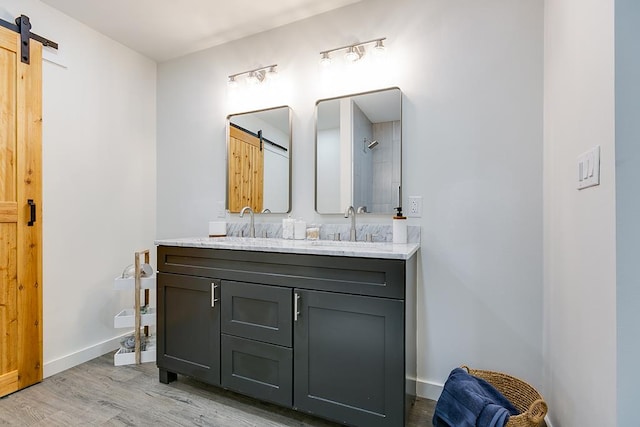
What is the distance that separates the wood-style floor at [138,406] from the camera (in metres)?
1.69

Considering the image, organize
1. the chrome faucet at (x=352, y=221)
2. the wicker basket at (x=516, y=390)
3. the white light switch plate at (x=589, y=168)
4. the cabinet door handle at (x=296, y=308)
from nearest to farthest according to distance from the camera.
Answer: the white light switch plate at (x=589, y=168) < the wicker basket at (x=516, y=390) < the cabinet door handle at (x=296, y=308) < the chrome faucet at (x=352, y=221)

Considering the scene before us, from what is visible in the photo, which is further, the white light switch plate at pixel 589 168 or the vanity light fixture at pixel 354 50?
the vanity light fixture at pixel 354 50

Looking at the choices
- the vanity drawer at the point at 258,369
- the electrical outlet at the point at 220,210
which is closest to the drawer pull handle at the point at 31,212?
the electrical outlet at the point at 220,210

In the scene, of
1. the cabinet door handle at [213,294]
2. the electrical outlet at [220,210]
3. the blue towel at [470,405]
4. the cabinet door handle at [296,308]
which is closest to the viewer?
the blue towel at [470,405]

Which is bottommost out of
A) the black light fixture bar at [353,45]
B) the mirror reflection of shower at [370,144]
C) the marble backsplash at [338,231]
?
the marble backsplash at [338,231]

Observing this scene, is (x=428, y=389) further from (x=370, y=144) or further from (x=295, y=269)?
(x=370, y=144)

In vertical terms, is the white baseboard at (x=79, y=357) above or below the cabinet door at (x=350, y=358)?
below

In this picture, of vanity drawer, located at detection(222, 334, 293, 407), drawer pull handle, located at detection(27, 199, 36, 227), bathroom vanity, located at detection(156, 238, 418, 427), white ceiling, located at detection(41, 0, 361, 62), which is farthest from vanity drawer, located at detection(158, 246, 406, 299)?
white ceiling, located at detection(41, 0, 361, 62)

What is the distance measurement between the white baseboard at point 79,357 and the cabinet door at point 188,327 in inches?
30.4

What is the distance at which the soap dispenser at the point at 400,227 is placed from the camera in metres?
1.91

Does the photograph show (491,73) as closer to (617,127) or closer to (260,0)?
(617,127)

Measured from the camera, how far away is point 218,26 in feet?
7.89

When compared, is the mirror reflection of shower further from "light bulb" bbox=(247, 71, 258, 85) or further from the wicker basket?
the wicker basket

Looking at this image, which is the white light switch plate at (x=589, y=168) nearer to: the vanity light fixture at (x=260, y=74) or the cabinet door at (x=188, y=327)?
the cabinet door at (x=188, y=327)
